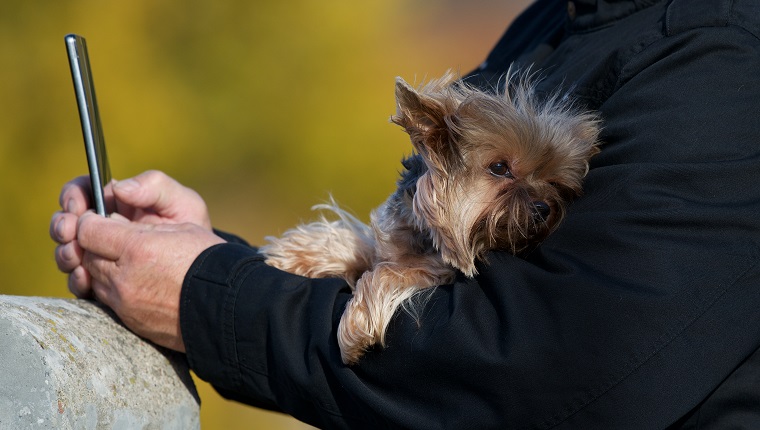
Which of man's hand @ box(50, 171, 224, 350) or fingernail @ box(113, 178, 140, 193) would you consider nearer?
man's hand @ box(50, 171, 224, 350)

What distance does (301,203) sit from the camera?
838cm

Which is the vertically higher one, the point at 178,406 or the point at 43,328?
the point at 43,328

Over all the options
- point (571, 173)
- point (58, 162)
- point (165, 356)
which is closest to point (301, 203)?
point (58, 162)

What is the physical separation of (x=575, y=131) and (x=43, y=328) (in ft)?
4.47

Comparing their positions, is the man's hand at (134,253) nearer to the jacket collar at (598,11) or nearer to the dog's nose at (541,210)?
the dog's nose at (541,210)

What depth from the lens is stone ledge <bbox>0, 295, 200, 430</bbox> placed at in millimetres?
1823

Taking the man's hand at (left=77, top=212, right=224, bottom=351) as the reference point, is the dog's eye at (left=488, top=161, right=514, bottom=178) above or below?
above

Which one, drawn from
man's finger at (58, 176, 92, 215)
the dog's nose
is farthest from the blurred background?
the dog's nose

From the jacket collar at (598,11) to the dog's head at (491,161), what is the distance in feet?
0.90

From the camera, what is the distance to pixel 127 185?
2705 millimetres

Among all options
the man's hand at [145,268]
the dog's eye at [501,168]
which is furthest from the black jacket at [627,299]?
the man's hand at [145,268]

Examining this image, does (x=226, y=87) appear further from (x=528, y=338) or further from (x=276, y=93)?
(x=528, y=338)

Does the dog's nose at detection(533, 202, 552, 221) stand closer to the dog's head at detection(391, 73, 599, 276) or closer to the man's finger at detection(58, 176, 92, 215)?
the dog's head at detection(391, 73, 599, 276)

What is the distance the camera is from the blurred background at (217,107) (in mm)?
7680
